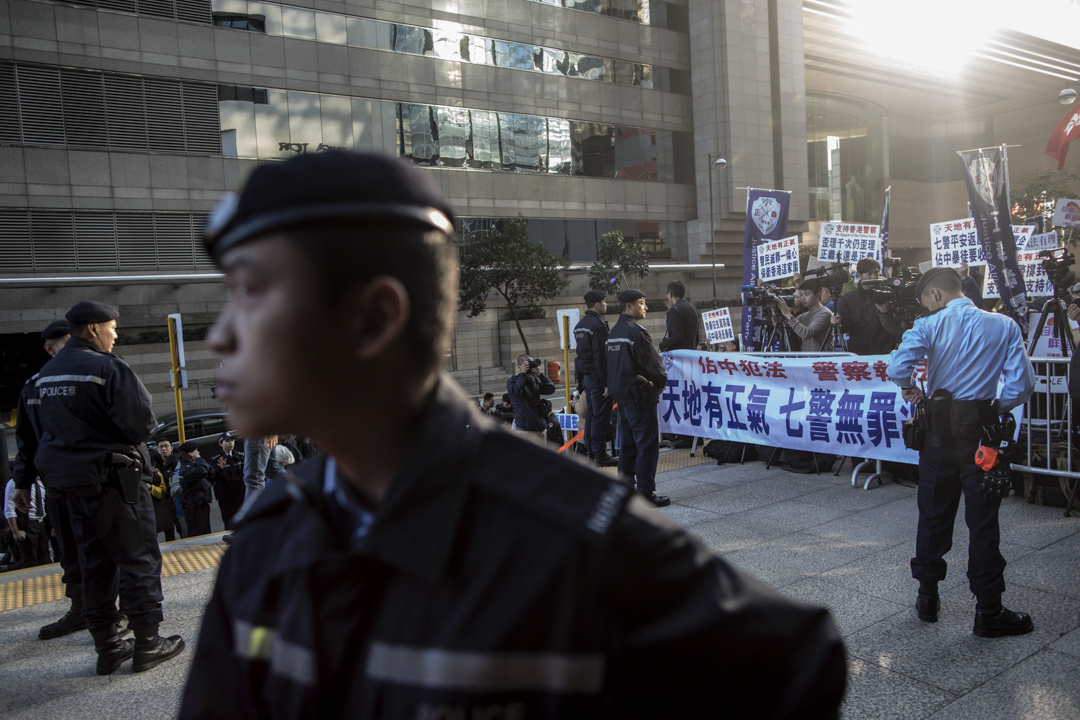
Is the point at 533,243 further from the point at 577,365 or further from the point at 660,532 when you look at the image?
the point at 660,532

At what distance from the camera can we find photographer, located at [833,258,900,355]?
864 cm

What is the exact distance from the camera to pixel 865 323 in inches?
343

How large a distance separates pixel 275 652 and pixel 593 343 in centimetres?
798

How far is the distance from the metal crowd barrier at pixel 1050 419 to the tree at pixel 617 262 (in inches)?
877

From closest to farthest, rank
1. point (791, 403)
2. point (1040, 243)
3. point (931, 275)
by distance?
point (931, 275) < point (791, 403) < point (1040, 243)

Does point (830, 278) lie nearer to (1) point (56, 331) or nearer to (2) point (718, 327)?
(2) point (718, 327)

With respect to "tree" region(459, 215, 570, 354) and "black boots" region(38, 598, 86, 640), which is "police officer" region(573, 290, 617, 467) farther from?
"tree" region(459, 215, 570, 354)

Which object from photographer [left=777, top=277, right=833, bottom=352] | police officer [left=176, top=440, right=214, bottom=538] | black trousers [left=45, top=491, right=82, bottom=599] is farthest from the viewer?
photographer [left=777, top=277, right=833, bottom=352]

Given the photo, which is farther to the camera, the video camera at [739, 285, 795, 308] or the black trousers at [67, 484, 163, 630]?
the video camera at [739, 285, 795, 308]

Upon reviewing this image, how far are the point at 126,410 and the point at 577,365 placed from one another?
5775 millimetres

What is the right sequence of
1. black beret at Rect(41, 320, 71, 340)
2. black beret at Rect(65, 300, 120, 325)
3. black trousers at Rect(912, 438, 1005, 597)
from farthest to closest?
black beret at Rect(41, 320, 71, 340)
black beret at Rect(65, 300, 120, 325)
black trousers at Rect(912, 438, 1005, 597)

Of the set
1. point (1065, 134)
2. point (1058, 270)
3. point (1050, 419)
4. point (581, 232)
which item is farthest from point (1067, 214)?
point (581, 232)

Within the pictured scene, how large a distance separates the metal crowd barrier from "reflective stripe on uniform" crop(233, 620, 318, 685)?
274 inches

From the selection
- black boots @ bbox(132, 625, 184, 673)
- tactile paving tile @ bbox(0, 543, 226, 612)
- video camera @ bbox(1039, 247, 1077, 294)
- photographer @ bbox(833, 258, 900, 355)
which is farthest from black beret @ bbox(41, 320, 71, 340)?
video camera @ bbox(1039, 247, 1077, 294)
